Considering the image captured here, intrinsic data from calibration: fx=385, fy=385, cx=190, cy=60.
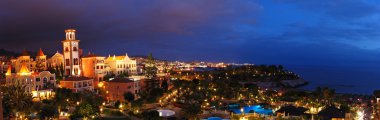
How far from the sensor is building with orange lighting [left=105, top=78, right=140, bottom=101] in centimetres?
2589

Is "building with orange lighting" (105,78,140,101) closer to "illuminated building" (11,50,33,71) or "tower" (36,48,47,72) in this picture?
"tower" (36,48,47,72)

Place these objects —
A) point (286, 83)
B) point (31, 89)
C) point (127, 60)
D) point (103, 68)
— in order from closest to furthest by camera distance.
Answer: point (31, 89)
point (103, 68)
point (127, 60)
point (286, 83)

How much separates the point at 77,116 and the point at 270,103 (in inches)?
493

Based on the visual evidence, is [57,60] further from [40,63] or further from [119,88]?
[119,88]

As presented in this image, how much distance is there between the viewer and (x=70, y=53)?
30781 mm

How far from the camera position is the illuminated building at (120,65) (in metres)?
34.1

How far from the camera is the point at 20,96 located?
18719mm

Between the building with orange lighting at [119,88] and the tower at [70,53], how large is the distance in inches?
206

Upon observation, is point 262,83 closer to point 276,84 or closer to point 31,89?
point 276,84

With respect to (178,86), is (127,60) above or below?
above

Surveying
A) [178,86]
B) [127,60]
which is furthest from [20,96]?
[127,60]

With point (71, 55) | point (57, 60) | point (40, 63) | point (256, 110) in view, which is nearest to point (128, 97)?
point (256, 110)

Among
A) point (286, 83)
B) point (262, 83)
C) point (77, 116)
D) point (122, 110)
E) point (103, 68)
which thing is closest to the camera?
point (77, 116)

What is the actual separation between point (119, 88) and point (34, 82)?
537 centimetres
